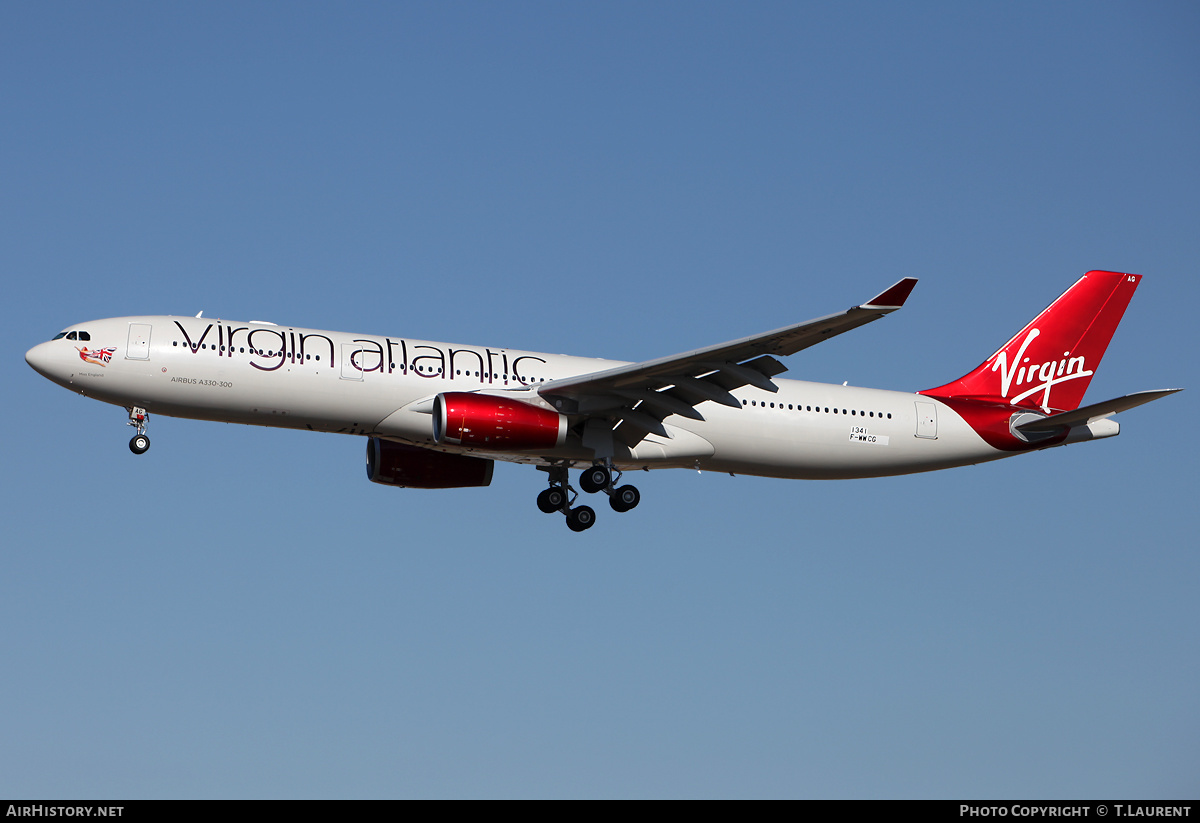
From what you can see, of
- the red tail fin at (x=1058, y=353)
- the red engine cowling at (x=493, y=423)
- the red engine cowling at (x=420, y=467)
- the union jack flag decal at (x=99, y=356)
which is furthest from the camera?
the red tail fin at (x=1058, y=353)

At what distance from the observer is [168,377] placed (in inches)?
1198

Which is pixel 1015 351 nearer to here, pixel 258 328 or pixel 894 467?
pixel 894 467

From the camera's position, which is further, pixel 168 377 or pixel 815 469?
pixel 815 469

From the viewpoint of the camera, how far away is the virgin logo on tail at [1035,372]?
38.2 meters

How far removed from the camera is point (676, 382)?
101 ft

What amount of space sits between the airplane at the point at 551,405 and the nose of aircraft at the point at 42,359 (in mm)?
34

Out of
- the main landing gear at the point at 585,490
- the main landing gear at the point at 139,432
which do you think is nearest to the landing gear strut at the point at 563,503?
the main landing gear at the point at 585,490

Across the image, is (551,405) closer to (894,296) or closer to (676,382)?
(676,382)

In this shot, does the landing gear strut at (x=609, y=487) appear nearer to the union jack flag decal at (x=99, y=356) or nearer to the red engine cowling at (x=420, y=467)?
the red engine cowling at (x=420, y=467)

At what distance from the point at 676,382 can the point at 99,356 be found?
13.6 meters
